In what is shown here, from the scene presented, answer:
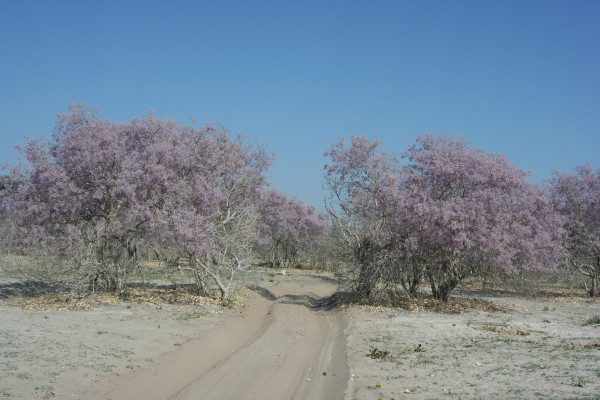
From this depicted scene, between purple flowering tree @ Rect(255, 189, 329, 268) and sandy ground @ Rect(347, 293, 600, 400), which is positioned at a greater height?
purple flowering tree @ Rect(255, 189, 329, 268)

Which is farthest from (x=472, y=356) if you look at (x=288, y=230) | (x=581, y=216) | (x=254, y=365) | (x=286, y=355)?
(x=288, y=230)

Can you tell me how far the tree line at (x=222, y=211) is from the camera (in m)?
19.5

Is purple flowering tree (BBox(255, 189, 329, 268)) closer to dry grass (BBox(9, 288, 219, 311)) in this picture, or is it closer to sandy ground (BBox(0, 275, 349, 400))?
dry grass (BBox(9, 288, 219, 311))

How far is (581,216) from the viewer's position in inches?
1186

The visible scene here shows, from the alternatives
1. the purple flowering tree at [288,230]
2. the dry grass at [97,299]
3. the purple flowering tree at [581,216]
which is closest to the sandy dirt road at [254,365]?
the dry grass at [97,299]

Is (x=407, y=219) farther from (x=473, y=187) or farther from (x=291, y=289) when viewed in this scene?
(x=291, y=289)

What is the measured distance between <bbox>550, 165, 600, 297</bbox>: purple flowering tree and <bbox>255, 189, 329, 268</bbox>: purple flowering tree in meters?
20.3

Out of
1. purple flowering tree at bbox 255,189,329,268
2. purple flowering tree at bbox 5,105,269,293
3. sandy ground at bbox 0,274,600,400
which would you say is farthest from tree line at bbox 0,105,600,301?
purple flowering tree at bbox 255,189,329,268

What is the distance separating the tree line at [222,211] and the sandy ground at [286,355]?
8.72 feet

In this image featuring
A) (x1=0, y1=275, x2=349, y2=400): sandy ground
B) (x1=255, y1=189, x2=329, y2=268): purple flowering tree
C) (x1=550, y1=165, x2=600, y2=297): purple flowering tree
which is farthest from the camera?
(x1=255, y1=189, x2=329, y2=268): purple flowering tree

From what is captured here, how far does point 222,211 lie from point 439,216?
11.5 m

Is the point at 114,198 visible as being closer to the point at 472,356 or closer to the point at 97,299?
the point at 97,299

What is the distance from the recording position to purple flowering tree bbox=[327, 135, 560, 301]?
65.2ft

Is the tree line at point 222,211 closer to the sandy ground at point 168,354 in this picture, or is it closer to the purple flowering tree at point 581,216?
the sandy ground at point 168,354
